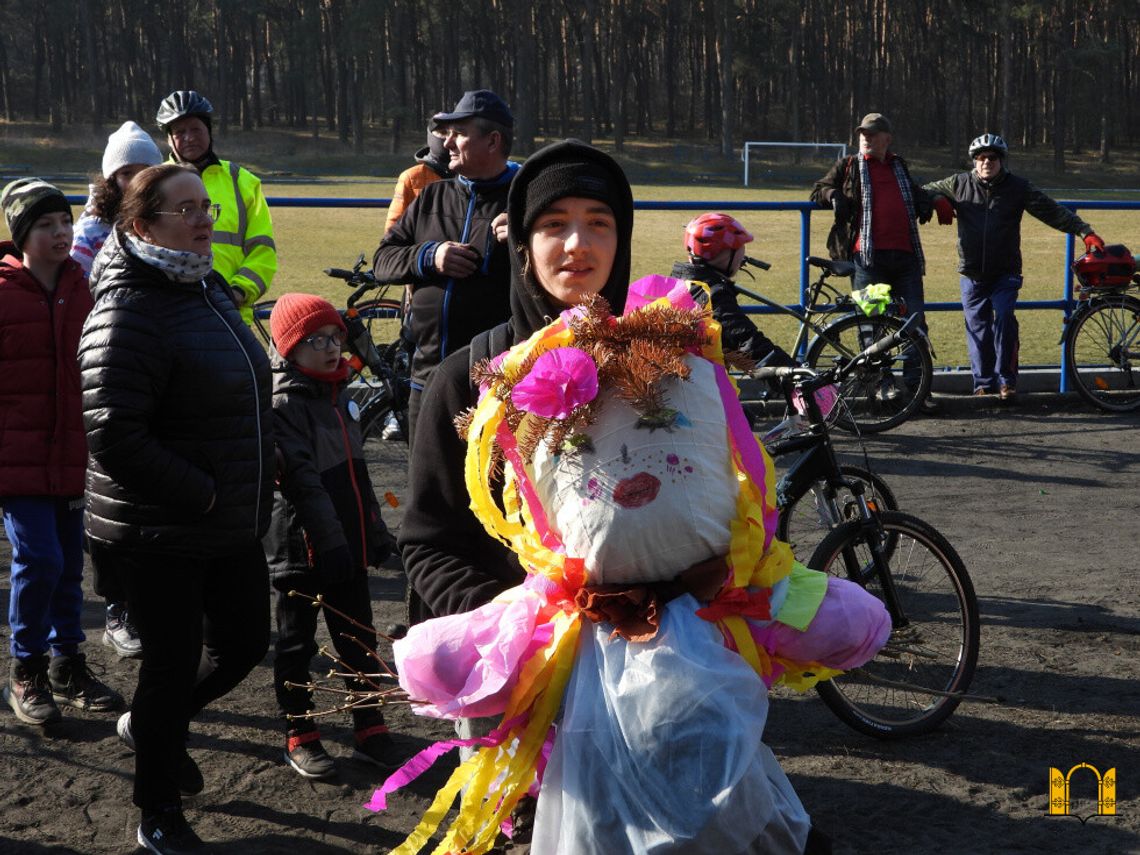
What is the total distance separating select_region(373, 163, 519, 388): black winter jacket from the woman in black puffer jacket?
1.12m

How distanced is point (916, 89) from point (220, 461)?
259ft

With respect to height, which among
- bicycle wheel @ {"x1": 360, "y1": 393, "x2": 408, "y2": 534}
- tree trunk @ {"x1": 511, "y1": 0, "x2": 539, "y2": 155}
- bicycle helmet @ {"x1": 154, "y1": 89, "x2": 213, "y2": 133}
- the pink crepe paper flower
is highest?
tree trunk @ {"x1": 511, "y1": 0, "x2": 539, "y2": 155}

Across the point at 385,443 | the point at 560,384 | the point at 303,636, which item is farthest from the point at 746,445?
the point at 385,443

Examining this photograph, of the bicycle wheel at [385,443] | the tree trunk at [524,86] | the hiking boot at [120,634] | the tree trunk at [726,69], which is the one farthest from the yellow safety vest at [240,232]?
the tree trunk at [726,69]

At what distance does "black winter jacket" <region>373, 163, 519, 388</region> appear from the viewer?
5004mm

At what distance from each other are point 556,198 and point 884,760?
279cm

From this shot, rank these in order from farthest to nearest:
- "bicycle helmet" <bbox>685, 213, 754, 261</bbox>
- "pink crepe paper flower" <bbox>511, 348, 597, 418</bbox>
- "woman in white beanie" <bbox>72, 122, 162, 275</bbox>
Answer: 1. "bicycle helmet" <bbox>685, 213, 754, 261</bbox>
2. "woman in white beanie" <bbox>72, 122, 162, 275</bbox>
3. "pink crepe paper flower" <bbox>511, 348, 597, 418</bbox>

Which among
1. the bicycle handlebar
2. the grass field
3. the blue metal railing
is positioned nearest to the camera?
the bicycle handlebar

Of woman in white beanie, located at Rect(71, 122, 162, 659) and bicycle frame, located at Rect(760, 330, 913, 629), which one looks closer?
bicycle frame, located at Rect(760, 330, 913, 629)

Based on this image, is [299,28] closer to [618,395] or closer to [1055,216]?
[1055,216]

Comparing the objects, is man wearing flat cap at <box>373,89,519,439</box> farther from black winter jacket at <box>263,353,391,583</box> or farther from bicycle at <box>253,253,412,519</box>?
bicycle at <box>253,253,412,519</box>

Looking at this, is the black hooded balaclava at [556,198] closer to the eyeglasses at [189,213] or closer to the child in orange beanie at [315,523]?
the eyeglasses at [189,213]

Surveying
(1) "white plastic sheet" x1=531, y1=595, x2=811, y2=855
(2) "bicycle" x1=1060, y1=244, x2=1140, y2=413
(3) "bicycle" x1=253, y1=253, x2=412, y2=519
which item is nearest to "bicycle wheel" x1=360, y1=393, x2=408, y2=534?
(3) "bicycle" x1=253, y1=253, x2=412, y2=519

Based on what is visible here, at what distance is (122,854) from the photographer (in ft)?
13.0
